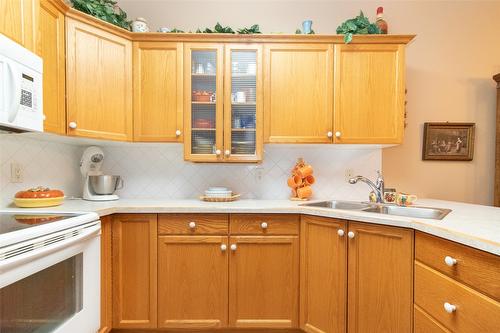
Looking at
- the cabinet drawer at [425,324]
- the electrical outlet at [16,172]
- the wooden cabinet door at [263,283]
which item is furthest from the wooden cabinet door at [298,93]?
the electrical outlet at [16,172]

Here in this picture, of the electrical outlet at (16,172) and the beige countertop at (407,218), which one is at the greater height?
the electrical outlet at (16,172)

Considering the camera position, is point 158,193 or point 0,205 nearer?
point 0,205

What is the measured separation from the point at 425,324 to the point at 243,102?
1705 mm

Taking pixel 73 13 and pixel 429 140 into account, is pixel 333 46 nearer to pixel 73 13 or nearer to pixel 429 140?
pixel 429 140

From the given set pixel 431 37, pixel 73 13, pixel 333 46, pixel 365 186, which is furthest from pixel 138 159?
pixel 431 37

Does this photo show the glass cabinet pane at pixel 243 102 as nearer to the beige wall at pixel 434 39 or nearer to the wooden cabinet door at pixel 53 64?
the beige wall at pixel 434 39

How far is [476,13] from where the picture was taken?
2359mm

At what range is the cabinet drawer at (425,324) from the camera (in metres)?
1.17

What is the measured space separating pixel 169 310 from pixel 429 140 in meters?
2.48

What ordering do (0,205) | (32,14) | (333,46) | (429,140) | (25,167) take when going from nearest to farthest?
(32,14) → (0,205) → (25,167) → (333,46) → (429,140)

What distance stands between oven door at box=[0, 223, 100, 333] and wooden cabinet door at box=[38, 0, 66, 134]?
2.44 ft

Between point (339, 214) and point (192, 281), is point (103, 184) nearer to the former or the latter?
point (192, 281)

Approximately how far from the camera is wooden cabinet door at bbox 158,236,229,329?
1.76 m

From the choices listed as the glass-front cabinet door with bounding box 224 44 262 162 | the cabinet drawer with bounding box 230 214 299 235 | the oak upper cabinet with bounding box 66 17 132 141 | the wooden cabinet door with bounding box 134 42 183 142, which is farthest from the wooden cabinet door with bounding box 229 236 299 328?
the oak upper cabinet with bounding box 66 17 132 141
